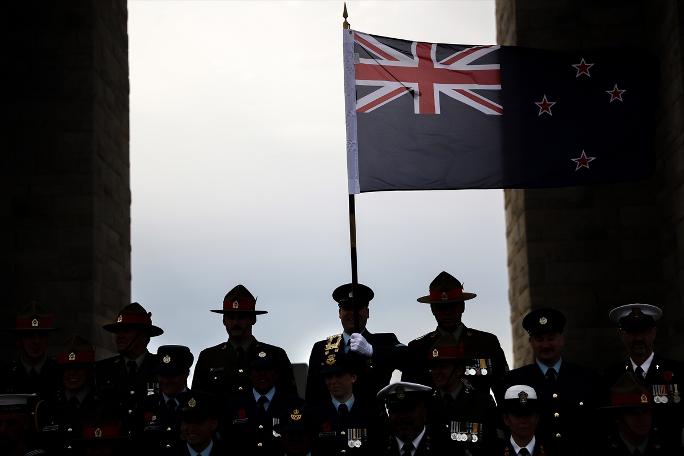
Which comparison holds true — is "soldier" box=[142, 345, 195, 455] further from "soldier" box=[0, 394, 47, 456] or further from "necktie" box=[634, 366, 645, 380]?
"necktie" box=[634, 366, 645, 380]

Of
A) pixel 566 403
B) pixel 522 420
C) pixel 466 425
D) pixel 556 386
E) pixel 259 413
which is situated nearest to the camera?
pixel 522 420

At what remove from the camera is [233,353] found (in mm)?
10859

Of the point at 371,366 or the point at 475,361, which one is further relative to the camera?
the point at 371,366

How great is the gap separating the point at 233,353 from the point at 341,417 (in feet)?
5.67

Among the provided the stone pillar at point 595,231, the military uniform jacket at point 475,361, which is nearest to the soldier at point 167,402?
the military uniform jacket at point 475,361

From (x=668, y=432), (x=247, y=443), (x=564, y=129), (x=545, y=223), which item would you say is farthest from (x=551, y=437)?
(x=545, y=223)

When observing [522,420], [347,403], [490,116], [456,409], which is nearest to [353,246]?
[347,403]

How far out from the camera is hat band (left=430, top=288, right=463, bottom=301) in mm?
10281

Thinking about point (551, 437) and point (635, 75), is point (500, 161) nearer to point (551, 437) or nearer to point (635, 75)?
point (635, 75)

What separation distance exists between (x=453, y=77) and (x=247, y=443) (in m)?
3.85

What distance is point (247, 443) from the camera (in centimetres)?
999

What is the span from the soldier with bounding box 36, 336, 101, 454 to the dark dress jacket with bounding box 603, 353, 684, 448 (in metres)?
4.23

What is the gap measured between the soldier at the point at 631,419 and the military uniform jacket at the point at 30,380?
198 inches

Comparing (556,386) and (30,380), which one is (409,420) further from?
(30,380)
